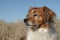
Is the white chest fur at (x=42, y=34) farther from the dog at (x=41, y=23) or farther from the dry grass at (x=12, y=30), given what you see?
the dry grass at (x=12, y=30)

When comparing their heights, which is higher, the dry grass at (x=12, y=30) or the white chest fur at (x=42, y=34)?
the white chest fur at (x=42, y=34)

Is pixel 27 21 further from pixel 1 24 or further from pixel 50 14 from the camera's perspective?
pixel 1 24

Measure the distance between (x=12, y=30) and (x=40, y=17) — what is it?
7401 millimetres

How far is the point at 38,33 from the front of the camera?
8.70m

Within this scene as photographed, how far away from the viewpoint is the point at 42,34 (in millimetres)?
8680

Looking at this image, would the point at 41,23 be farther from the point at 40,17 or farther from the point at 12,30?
the point at 12,30

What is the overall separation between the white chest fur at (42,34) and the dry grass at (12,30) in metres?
5.36

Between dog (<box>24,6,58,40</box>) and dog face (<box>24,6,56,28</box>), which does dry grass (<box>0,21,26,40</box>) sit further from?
dog face (<box>24,6,56,28</box>)

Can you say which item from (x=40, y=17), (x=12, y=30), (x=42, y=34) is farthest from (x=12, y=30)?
(x=40, y=17)

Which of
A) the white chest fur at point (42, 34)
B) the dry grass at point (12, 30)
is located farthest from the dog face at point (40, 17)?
the dry grass at point (12, 30)

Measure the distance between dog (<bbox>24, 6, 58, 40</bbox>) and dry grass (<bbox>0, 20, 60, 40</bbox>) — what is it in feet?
18.2

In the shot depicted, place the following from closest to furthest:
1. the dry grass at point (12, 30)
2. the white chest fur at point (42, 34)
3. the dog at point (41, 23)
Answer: the dog at point (41, 23)
the white chest fur at point (42, 34)
the dry grass at point (12, 30)

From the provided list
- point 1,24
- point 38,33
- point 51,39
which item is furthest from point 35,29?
point 1,24

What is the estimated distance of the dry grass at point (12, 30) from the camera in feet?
48.2
